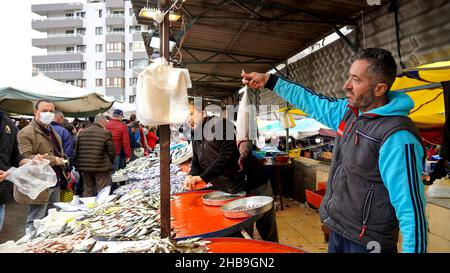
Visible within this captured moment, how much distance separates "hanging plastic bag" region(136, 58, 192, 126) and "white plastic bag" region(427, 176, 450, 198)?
3.67m

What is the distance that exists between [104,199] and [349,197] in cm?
319

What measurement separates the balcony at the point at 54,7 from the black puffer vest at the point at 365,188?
195 ft

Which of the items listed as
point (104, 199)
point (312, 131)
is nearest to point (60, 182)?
point (104, 199)

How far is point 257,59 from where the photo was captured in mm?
9188


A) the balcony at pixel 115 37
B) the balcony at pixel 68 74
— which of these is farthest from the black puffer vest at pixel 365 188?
the balcony at pixel 68 74

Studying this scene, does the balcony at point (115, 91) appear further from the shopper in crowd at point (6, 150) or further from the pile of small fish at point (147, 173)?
the shopper in crowd at point (6, 150)

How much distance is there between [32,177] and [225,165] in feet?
7.38

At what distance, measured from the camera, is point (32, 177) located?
11.2ft

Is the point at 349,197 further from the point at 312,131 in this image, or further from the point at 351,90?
the point at 312,131

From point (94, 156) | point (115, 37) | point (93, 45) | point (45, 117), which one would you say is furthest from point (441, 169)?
point (93, 45)

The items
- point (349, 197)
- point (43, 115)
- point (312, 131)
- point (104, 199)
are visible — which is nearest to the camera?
point (349, 197)

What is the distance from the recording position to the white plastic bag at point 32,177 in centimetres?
327

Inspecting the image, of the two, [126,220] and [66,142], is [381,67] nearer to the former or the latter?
[126,220]

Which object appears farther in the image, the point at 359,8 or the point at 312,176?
the point at 312,176
